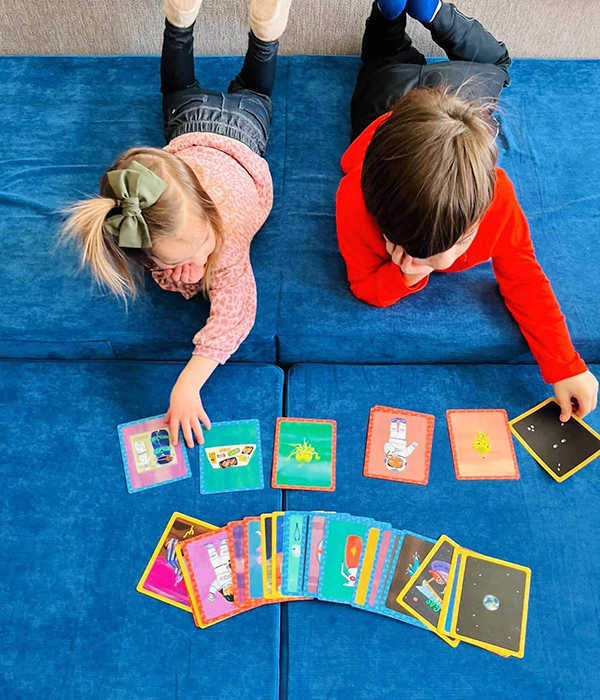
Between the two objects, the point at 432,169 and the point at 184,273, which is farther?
the point at 184,273

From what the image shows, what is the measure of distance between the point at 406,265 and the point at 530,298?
0.39 metres

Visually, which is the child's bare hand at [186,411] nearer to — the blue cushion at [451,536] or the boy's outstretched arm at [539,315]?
the blue cushion at [451,536]

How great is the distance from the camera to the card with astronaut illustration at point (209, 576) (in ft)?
4.08

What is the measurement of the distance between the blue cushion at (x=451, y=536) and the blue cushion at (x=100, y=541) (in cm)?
10

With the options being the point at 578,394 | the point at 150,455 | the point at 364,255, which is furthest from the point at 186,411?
the point at 578,394

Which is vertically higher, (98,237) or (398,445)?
(98,237)

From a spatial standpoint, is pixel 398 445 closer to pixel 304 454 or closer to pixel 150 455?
pixel 304 454

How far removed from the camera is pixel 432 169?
110 centimetres

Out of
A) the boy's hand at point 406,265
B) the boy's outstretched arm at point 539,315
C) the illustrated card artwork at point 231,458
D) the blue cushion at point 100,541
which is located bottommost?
the blue cushion at point 100,541

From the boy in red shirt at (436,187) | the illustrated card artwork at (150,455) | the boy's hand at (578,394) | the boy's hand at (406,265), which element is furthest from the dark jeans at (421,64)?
the illustrated card artwork at (150,455)

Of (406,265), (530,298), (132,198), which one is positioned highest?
(132,198)

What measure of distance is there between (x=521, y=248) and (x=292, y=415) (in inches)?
28.4

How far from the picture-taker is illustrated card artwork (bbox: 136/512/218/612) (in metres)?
1.27

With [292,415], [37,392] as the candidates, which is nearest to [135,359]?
[37,392]
